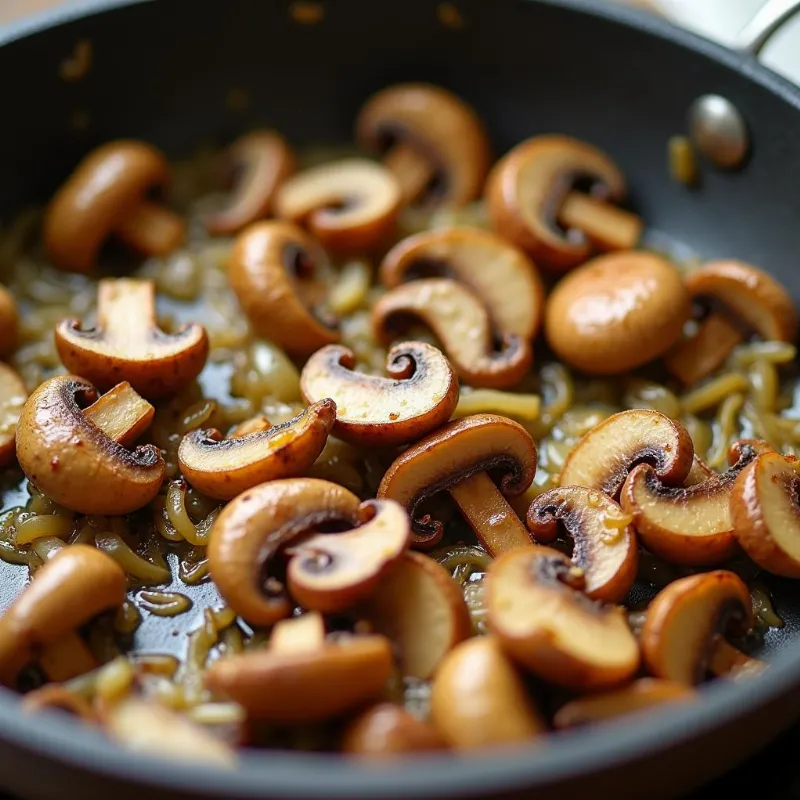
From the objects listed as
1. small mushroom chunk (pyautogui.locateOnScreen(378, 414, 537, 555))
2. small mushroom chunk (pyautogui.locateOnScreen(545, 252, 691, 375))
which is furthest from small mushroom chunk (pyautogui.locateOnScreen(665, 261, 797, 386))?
small mushroom chunk (pyautogui.locateOnScreen(378, 414, 537, 555))

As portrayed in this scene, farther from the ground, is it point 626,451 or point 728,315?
point 728,315

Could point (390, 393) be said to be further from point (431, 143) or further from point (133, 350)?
point (431, 143)

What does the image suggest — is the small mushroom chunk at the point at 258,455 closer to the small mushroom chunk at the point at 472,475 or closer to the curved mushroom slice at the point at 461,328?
the small mushroom chunk at the point at 472,475

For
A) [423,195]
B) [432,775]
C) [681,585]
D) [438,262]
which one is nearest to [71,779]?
[432,775]

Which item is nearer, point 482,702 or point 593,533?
point 482,702

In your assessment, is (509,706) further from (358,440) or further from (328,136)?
(328,136)

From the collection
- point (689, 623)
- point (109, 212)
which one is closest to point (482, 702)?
point (689, 623)

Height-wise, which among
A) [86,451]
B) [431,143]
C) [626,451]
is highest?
A: [431,143]

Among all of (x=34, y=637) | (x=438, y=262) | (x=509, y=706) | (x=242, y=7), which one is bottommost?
(x=34, y=637)
